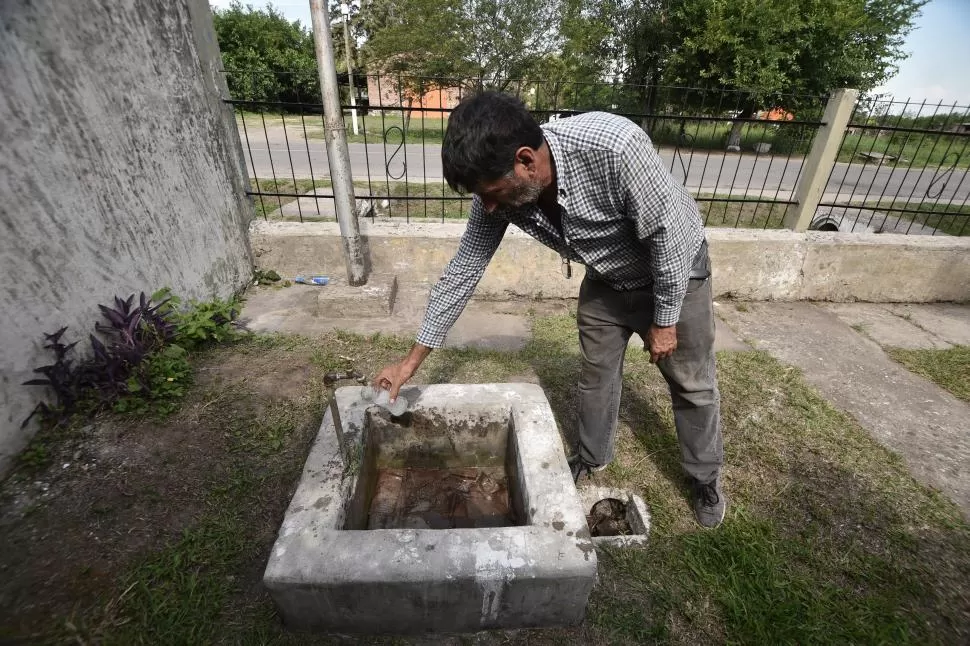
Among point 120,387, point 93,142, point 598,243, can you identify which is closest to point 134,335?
point 120,387

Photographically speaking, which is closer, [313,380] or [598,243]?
[598,243]

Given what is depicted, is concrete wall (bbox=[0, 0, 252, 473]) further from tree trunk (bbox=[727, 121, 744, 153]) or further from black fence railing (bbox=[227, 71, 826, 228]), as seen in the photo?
tree trunk (bbox=[727, 121, 744, 153])

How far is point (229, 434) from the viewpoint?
96.3 inches

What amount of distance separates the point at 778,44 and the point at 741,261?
15.2 m

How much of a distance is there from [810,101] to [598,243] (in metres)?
19.1

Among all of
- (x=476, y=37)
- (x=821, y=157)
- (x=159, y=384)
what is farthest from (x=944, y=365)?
(x=476, y=37)

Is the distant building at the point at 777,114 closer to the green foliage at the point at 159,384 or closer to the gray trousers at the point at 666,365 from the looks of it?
the gray trousers at the point at 666,365

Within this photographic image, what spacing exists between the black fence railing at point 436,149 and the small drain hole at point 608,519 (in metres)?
1.93

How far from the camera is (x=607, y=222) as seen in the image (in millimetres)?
1542

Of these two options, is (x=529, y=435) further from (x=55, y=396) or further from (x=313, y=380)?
(x=55, y=396)

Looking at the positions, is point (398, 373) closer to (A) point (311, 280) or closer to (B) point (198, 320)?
(B) point (198, 320)

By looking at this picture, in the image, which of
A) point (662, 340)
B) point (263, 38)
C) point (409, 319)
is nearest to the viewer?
point (662, 340)

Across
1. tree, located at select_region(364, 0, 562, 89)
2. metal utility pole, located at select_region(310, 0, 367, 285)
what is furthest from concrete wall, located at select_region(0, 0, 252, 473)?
tree, located at select_region(364, 0, 562, 89)

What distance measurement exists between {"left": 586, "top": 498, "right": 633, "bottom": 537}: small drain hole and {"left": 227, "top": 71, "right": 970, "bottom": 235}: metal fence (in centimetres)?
178
